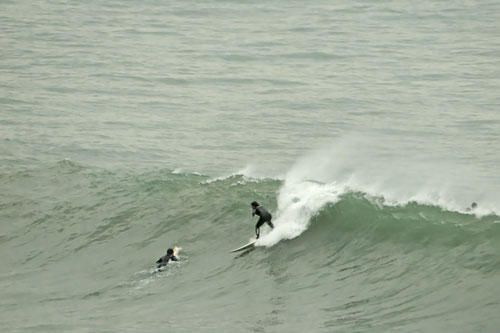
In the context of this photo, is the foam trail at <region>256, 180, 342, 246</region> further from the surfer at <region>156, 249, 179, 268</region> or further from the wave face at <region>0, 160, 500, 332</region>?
the surfer at <region>156, 249, 179, 268</region>

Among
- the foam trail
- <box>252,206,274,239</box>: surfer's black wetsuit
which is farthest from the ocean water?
<box>252,206,274,239</box>: surfer's black wetsuit

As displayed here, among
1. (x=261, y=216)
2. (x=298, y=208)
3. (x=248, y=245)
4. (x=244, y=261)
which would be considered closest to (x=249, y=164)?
(x=298, y=208)

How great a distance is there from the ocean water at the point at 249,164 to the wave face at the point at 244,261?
60 mm

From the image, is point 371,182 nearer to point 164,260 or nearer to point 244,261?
point 244,261

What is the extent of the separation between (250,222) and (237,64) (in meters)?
21.5

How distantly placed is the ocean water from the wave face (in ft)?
0.20

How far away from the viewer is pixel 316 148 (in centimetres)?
3119

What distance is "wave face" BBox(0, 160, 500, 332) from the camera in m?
16.9

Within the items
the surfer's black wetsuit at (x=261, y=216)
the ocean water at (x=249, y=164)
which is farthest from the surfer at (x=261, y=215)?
the ocean water at (x=249, y=164)

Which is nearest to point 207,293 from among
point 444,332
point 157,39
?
point 444,332

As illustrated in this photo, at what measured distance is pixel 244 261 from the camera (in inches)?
795

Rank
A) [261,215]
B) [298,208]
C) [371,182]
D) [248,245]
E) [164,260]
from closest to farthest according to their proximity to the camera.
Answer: [261,215]
[164,260]
[248,245]
[298,208]
[371,182]

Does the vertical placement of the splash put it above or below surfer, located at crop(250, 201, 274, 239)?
above

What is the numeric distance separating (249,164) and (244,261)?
976cm
